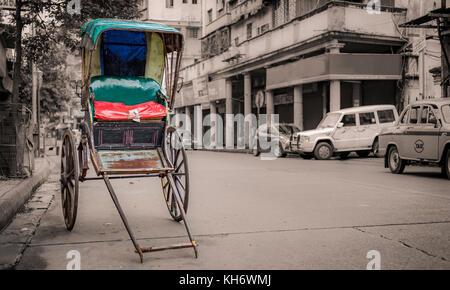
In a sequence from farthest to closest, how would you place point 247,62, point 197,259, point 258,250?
point 247,62 < point 258,250 < point 197,259

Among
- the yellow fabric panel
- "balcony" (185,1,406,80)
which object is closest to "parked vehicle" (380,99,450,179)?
the yellow fabric panel

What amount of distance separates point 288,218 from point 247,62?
27.6 metres

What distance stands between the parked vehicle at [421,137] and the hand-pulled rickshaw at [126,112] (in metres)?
7.58

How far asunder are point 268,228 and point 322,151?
50.6ft

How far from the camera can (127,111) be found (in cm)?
692

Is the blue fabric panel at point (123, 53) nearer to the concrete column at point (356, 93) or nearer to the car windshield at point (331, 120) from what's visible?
the car windshield at point (331, 120)

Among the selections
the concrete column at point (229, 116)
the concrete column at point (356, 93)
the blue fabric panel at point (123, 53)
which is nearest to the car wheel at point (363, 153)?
the concrete column at point (356, 93)

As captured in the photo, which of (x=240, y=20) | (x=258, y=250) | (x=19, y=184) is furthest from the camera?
(x=240, y=20)

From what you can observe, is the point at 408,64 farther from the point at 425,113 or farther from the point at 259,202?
the point at 259,202

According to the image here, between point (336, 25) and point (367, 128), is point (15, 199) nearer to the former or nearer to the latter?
point (367, 128)

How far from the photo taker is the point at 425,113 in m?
13.1

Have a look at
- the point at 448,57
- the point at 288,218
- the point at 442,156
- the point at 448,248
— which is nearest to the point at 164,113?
the point at 288,218

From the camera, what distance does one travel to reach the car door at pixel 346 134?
69.5ft

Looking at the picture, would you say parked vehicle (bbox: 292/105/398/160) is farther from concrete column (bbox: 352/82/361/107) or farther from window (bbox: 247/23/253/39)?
window (bbox: 247/23/253/39)
